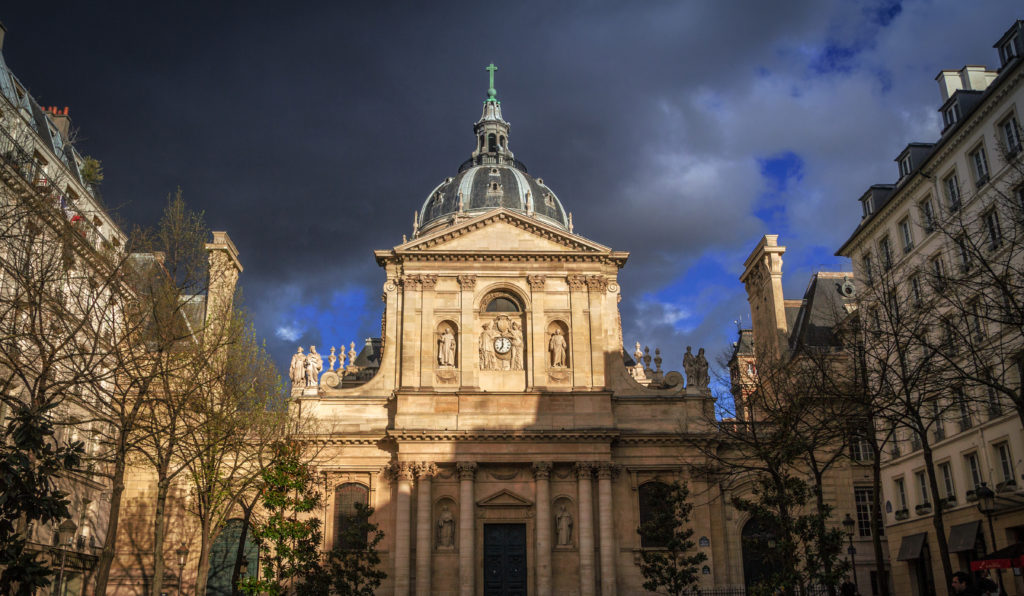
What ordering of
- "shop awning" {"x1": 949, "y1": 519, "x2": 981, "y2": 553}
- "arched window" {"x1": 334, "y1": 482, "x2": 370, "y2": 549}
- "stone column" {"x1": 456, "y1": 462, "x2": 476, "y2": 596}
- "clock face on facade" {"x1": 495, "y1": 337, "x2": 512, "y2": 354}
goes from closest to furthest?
"shop awning" {"x1": 949, "y1": 519, "x2": 981, "y2": 553}, "stone column" {"x1": 456, "y1": 462, "x2": 476, "y2": 596}, "arched window" {"x1": 334, "y1": 482, "x2": 370, "y2": 549}, "clock face on facade" {"x1": 495, "y1": 337, "x2": 512, "y2": 354}

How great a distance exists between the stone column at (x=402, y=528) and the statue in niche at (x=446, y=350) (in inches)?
187

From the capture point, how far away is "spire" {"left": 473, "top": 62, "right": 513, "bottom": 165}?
7638 centimetres

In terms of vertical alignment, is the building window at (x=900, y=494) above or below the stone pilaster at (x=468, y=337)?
below

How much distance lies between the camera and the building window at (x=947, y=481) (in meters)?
29.9

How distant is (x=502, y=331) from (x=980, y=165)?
766 inches

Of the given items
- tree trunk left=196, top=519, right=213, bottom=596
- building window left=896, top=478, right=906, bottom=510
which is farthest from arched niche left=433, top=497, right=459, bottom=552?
building window left=896, top=478, right=906, bottom=510

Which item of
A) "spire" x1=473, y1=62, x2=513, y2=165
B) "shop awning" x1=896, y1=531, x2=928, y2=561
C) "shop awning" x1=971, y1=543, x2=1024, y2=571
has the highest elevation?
"spire" x1=473, y1=62, x2=513, y2=165

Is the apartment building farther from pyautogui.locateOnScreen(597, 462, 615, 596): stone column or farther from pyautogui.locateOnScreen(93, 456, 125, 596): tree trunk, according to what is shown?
pyautogui.locateOnScreen(93, 456, 125, 596): tree trunk

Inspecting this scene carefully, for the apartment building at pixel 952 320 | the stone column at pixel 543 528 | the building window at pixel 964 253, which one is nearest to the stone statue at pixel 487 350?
the stone column at pixel 543 528

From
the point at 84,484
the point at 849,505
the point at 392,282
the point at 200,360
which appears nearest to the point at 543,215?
the point at 392,282

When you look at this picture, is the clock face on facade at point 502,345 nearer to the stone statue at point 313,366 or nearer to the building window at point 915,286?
Answer: the stone statue at point 313,366

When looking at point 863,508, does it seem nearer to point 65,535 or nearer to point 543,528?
point 543,528

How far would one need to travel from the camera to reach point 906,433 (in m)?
34.6

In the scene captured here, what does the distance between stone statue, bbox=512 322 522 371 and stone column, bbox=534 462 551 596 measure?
4.56m
